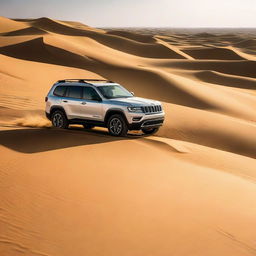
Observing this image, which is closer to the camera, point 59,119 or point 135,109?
point 135,109

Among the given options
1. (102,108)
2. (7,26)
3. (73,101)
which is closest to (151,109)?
(102,108)

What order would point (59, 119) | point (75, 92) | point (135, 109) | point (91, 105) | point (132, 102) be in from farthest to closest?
1. point (59, 119)
2. point (75, 92)
3. point (91, 105)
4. point (132, 102)
5. point (135, 109)

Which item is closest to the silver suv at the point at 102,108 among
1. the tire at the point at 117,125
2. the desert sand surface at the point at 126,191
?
the tire at the point at 117,125

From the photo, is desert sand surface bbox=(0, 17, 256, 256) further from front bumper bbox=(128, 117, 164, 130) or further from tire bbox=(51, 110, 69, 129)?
tire bbox=(51, 110, 69, 129)

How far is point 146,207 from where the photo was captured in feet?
22.4

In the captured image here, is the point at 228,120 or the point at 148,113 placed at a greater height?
the point at 148,113

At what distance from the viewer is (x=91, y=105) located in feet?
42.9

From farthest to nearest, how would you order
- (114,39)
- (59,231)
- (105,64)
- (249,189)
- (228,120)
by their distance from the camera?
1. (114,39)
2. (105,64)
3. (228,120)
4. (249,189)
5. (59,231)

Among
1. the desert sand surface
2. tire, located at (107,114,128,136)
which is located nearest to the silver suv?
tire, located at (107,114,128,136)

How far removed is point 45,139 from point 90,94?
91.3 inches

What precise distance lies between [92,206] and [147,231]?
1.08 meters

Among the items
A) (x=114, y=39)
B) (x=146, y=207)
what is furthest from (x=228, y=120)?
(x=114, y=39)

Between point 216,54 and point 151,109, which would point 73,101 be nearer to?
point 151,109

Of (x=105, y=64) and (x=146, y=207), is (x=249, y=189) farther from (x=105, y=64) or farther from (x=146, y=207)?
(x=105, y=64)
